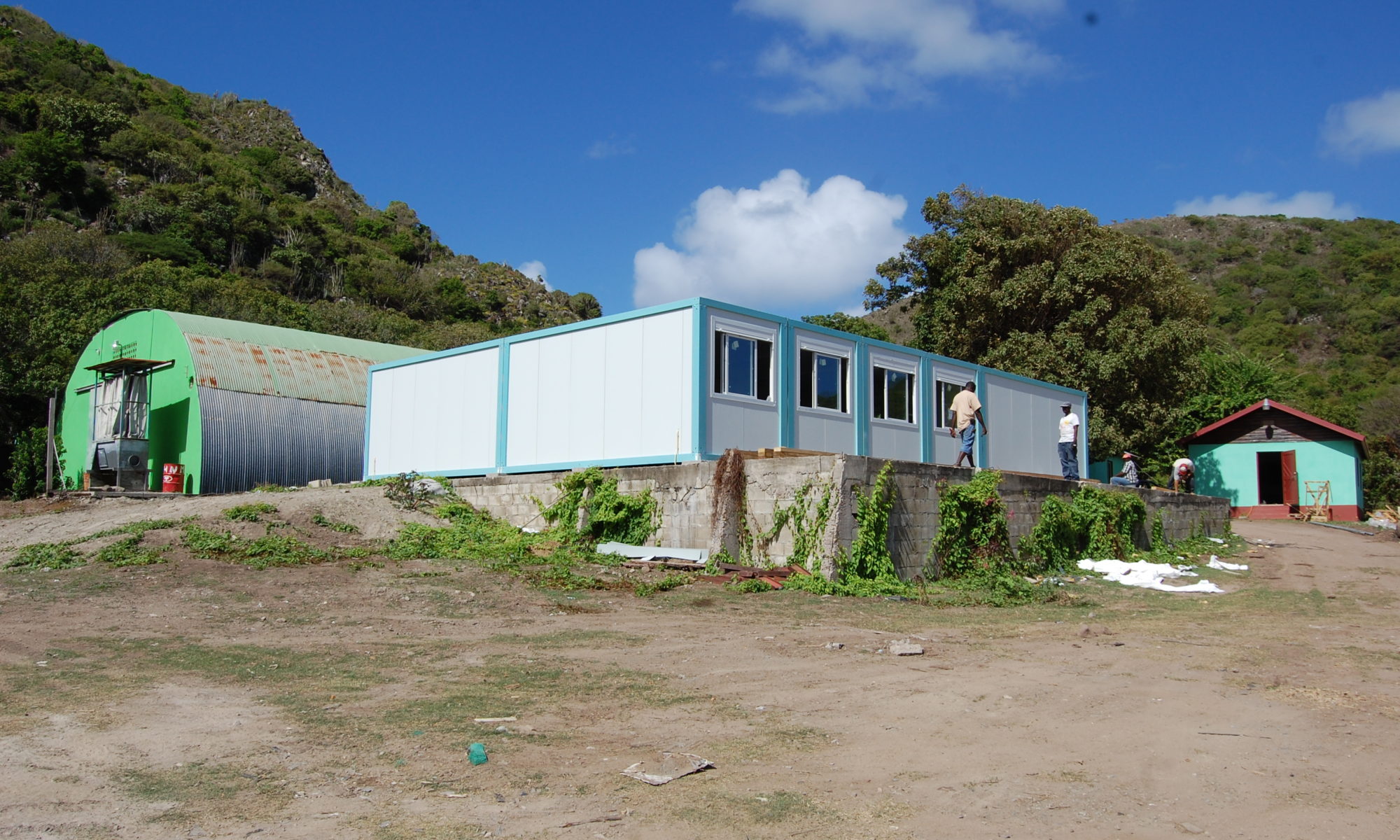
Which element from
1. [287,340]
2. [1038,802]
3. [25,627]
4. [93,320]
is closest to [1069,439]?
[1038,802]

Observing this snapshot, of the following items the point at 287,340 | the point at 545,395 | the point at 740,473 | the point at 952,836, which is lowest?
the point at 952,836

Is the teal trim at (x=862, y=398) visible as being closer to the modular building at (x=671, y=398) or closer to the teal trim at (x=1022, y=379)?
the modular building at (x=671, y=398)

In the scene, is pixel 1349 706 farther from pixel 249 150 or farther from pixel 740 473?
pixel 249 150

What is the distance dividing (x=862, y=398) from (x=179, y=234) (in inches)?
2008

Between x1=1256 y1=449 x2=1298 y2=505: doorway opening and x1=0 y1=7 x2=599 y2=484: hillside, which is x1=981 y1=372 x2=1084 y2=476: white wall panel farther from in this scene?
x1=0 y1=7 x2=599 y2=484: hillside

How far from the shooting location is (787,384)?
15.0 m

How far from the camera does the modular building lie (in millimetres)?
14281

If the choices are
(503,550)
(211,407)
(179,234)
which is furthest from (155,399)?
(179,234)

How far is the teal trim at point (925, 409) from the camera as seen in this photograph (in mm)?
17719

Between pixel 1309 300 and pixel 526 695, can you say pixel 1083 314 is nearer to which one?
pixel 526 695

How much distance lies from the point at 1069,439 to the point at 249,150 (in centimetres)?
7927

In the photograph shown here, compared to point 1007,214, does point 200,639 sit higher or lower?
lower

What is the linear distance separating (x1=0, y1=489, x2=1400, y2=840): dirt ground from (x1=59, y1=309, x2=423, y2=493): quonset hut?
38.9ft

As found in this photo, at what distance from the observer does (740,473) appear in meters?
13.0
